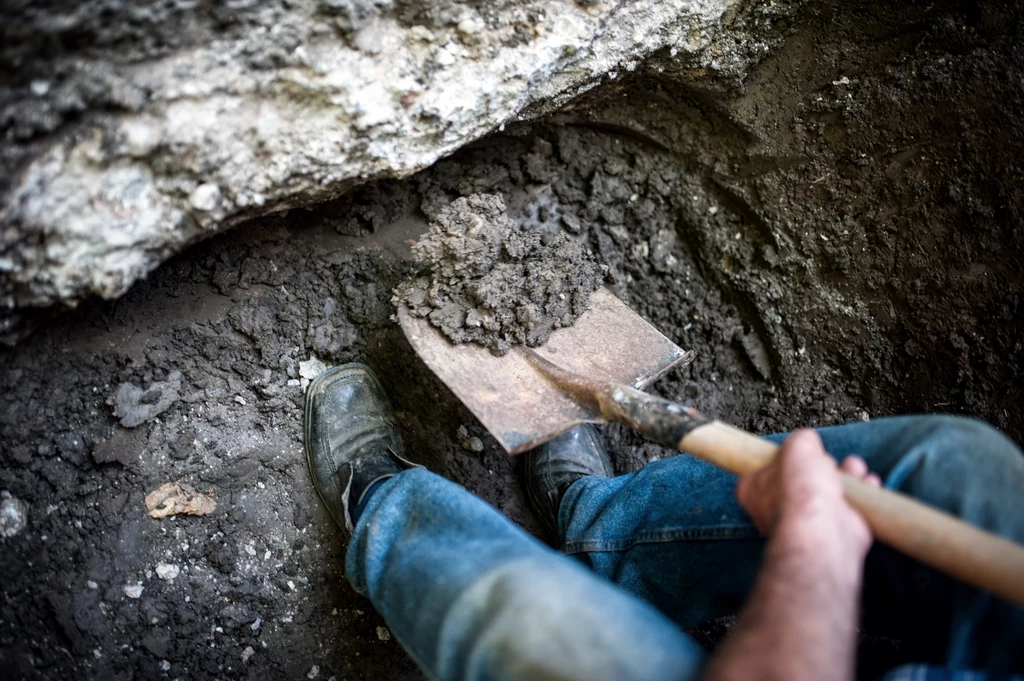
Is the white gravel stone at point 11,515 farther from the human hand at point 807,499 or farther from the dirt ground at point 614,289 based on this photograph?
the human hand at point 807,499

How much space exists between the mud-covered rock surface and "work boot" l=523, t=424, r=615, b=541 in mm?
344

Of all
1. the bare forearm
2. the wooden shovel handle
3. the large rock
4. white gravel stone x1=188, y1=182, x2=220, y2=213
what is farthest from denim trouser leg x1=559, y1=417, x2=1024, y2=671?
white gravel stone x1=188, y1=182, x2=220, y2=213

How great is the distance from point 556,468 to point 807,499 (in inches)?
35.8

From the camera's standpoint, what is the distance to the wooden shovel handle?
854mm

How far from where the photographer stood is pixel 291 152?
49.1 inches

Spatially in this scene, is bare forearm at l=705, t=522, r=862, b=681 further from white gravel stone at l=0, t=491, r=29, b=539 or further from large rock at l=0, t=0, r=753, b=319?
white gravel stone at l=0, t=491, r=29, b=539

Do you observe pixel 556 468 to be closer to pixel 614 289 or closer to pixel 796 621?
pixel 614 289

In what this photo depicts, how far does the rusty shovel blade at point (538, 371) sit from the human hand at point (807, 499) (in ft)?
1.73

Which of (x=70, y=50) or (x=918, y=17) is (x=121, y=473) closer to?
(x=70, y=50)

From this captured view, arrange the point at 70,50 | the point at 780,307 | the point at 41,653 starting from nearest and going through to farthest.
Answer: the point at 70,50, the point at 41,653, the point at 780,307

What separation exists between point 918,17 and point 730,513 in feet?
4.25

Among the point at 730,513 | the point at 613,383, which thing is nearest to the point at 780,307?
the point at 613,383

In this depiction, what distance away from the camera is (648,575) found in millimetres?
1390

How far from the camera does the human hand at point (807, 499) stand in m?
0.91
